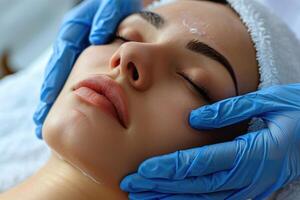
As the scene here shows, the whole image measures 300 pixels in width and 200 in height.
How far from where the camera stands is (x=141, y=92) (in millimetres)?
1074

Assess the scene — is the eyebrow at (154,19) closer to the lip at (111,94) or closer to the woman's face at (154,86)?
the woman's face at (154,86)

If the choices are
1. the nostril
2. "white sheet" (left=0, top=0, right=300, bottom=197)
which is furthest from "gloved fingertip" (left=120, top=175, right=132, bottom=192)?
"white sheet" (left=0, top=0, right=300, bottom=197)

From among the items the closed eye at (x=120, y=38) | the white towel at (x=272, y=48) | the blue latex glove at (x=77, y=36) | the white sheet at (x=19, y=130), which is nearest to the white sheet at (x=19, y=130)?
the white sheet at (x=19, y=130)

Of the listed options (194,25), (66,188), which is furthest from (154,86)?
(66,188)

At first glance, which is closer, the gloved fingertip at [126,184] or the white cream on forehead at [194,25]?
the gloved fingertip at [126,184]

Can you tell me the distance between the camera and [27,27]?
2.52 metres

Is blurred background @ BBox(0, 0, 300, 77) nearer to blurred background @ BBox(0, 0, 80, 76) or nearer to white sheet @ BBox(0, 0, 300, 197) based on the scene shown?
blurred background @ BBox(0, 0, 80, 76)

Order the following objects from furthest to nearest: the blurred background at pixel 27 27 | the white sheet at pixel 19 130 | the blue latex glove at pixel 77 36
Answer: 1. the blurred background at pixel 27 27
2. the white sheet at pixel 19 130
3. the blue latex glove at pixel 77 36

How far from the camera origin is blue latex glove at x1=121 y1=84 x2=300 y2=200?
3.33ft

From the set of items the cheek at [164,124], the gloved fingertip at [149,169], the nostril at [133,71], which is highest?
the nostril at [133,71]

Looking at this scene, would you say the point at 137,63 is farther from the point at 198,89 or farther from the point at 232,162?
the point at 232,162

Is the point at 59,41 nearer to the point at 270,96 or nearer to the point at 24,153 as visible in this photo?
the point at 24,153

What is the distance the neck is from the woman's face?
0.05m

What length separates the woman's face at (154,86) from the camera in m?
1.03
